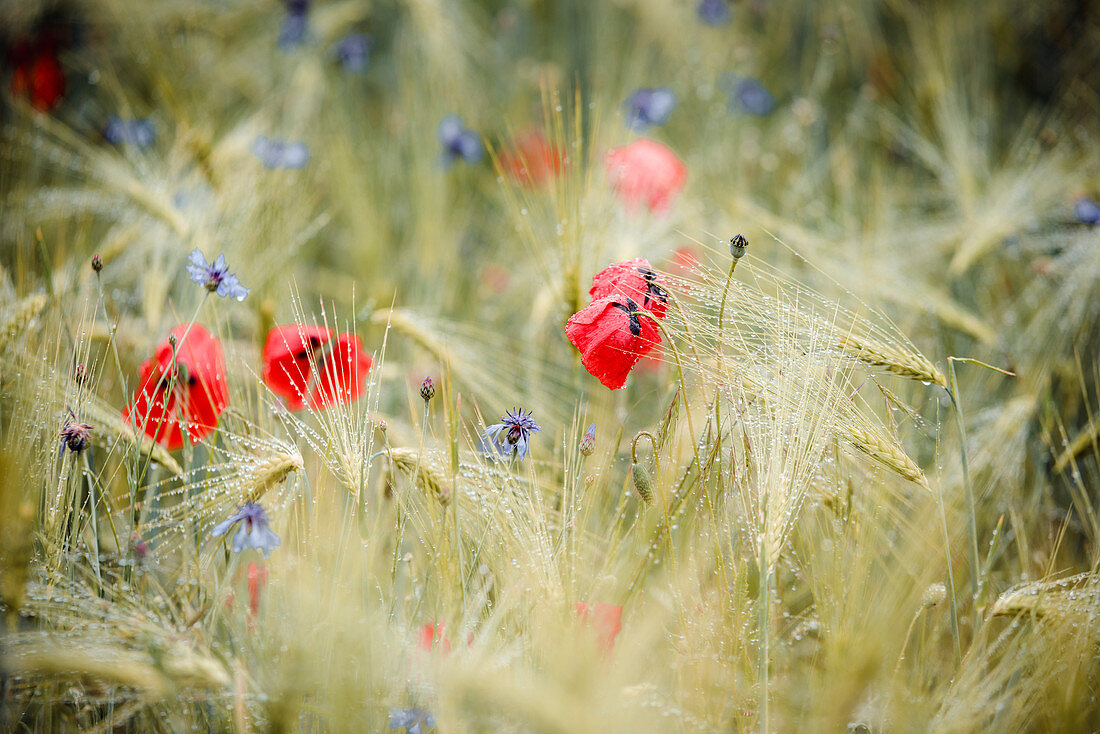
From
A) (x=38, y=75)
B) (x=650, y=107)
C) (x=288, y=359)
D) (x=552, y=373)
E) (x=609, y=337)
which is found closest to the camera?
(x=609, y=337)

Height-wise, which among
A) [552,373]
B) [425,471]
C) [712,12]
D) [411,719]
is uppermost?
[712,12]

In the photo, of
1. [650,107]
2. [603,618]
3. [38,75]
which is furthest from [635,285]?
[38,75]

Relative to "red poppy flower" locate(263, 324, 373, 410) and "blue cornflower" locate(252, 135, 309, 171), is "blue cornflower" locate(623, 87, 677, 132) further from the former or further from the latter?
"red poppy flower" locate(263, 324, 373, 410)

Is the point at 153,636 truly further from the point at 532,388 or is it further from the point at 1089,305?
the point at 1089,305

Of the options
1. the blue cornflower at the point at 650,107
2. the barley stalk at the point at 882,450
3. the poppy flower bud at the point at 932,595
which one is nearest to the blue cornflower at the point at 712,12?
the blue cornflower at the point at 650,107

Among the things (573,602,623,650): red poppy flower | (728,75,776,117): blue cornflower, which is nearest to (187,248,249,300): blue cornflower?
(573,602,623,650): red poppy flower

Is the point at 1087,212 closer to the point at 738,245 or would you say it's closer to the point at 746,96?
the point at 746,96

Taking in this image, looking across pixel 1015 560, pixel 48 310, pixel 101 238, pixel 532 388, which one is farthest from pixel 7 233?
pixel 1015 560
